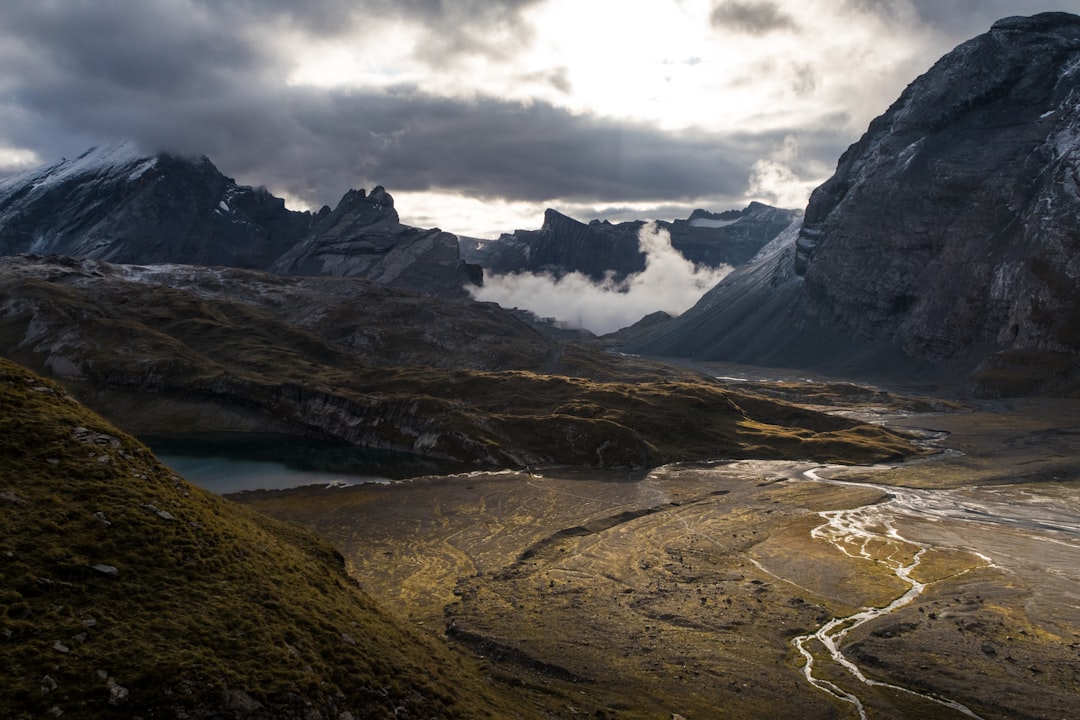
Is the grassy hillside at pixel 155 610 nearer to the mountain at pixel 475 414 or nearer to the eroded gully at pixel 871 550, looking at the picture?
the eroded gully at pixel 871 550

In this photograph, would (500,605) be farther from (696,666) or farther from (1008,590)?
(1008,590)

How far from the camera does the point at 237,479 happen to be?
12606 centimetres

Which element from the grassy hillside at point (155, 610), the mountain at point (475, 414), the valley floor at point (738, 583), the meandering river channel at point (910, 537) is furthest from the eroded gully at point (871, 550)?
the mountain at point (475, 414)

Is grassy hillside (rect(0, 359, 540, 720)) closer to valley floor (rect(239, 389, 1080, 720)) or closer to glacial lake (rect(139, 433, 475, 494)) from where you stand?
valley floor (rect(239, 389, 1080, 720))

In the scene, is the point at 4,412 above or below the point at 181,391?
above

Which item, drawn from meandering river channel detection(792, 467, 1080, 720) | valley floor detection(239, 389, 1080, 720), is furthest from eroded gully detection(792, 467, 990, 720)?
valley floor detection(239, 389, 1080, 720)

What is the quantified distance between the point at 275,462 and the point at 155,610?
12082 cm

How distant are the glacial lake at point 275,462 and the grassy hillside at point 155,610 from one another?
86.0 metres

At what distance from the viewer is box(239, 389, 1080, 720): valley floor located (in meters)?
42.9

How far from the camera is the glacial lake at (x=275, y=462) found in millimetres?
124750

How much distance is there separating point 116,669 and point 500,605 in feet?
123

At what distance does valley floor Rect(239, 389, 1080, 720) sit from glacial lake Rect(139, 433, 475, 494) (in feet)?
32.6

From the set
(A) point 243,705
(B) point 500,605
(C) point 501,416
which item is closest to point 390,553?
(B) point 500,605

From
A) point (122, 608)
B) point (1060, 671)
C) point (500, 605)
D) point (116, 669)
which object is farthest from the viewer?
point (500, 605)
